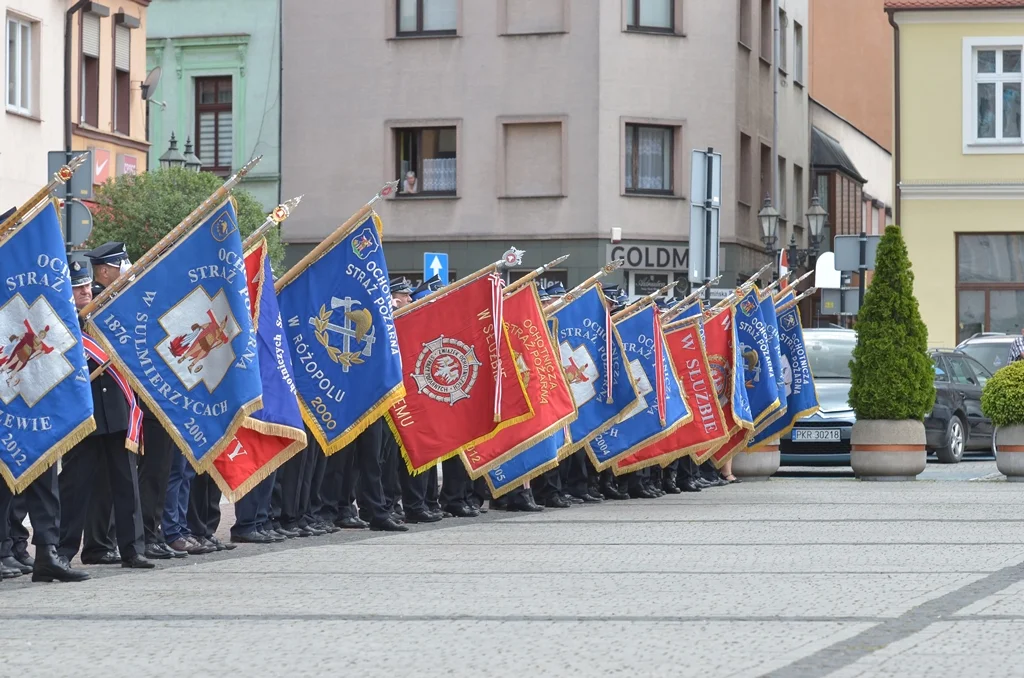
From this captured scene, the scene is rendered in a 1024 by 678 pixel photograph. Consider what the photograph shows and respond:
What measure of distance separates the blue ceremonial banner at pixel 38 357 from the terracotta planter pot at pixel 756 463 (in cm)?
1214

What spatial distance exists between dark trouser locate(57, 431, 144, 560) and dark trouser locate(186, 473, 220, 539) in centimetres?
138

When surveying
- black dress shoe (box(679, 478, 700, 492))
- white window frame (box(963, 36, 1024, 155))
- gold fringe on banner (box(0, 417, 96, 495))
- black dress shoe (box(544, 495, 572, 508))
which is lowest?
black dress shoe (box(679, 478, 700, 492))

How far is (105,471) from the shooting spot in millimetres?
12438

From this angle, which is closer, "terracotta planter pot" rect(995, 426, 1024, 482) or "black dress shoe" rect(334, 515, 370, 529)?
"black dress shoe" rect(334, 515, 370, 529)

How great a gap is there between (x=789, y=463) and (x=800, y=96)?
27.1 m

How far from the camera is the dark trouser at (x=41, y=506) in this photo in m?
11.6

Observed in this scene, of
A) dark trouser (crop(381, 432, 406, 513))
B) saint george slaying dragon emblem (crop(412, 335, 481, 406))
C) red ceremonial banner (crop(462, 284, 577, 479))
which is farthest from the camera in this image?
red ceremonial banner (crop(462, 284, 577, 479))

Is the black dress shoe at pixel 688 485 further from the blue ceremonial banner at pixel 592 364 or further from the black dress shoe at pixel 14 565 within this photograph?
the black dress shoe at pixel 14 565

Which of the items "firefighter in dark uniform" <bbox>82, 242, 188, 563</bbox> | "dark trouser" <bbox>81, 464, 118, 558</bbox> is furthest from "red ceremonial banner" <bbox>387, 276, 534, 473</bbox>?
"dark trouser" <bbox>81, 464, 118, 558</bbox>

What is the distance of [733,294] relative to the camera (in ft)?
71.7

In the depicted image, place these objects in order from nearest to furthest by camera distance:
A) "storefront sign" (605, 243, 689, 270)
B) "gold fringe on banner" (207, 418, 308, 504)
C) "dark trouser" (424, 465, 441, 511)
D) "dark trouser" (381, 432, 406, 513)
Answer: "gold fringe on banner" (207, 418, 308, 504) < "dark trouser" (381, 432, 406, 513) < "dark trouser" (424, 465, 441, 511) < "storefront sign" (605, 243, 689, 270)

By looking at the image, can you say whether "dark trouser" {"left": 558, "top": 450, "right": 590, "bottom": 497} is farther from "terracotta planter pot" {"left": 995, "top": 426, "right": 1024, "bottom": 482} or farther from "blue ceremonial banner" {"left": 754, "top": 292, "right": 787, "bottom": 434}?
"terracotta planter pot" {"left": 995, "top": 426, "right": 1024, "bottom": 482}

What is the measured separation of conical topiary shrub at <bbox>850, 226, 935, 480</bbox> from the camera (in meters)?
21.9

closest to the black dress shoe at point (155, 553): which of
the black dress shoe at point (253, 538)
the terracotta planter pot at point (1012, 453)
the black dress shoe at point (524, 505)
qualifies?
the black dress shoe at point (253, 538)
